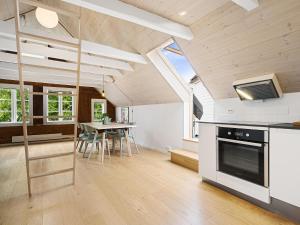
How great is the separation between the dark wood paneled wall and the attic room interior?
2.08m

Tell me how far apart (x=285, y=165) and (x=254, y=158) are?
33 centimetres

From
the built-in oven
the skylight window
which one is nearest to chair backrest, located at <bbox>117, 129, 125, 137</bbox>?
the skylight window

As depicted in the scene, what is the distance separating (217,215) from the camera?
1858mm

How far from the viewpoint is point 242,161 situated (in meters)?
2.20

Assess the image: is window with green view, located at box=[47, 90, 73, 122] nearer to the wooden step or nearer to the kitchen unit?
the wooden step

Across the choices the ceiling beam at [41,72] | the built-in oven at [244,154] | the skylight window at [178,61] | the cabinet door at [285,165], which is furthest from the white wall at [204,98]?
the ceiling beam at [41,72]

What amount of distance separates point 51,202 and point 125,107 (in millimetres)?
5139

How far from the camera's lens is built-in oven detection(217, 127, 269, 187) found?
1954mm

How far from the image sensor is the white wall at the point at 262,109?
7.43 ft

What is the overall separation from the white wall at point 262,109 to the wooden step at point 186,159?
2.92ft

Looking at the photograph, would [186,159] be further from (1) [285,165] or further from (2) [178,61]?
(2) [178,61]

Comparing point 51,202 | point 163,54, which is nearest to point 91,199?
point 51,202

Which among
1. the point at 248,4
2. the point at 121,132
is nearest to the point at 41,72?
the point at 121,132

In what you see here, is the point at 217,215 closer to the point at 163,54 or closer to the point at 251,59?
the point at 251,59
